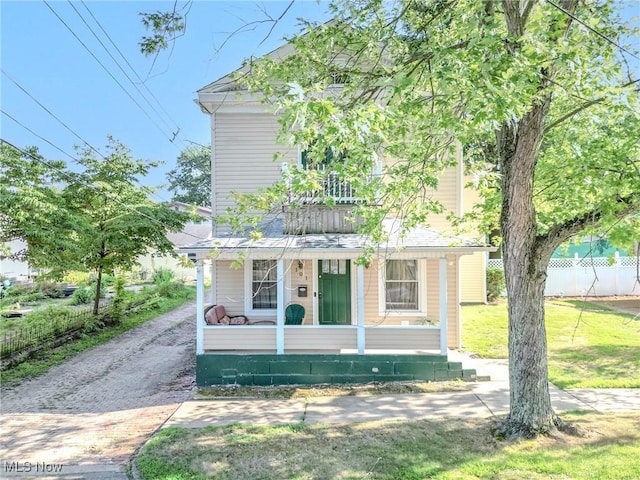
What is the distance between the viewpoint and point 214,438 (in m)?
5.79

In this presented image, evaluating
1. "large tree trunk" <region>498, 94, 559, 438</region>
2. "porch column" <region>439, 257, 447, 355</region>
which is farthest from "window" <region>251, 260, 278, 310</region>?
"large tree trunk" <region>498, 94, 559, 438</region>

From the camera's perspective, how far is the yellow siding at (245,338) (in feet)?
29.1

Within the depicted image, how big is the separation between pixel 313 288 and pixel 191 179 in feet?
165

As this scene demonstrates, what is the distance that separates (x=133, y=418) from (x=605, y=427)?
24.8 ft

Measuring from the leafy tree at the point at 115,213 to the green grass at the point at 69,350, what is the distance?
136 centimetres

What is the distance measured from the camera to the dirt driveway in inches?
217

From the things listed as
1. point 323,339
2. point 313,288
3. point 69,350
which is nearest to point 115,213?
point 69,350

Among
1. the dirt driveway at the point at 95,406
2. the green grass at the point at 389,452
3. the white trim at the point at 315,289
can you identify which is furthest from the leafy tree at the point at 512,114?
the dirt driveway at the point at 95,406

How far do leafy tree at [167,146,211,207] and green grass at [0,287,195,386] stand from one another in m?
38.4

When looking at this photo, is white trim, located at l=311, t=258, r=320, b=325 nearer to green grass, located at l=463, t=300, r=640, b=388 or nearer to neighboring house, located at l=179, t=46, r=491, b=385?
neighboring house, located at l=179, t=46, r=491, b=385

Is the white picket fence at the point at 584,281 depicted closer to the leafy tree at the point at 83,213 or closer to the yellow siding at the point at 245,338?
the yellow siding at the point at 245,338

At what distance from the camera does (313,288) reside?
10.6m

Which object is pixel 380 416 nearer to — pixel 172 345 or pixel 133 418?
pixel 133 418

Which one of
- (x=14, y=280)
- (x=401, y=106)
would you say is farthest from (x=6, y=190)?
(x=14, y=280)
